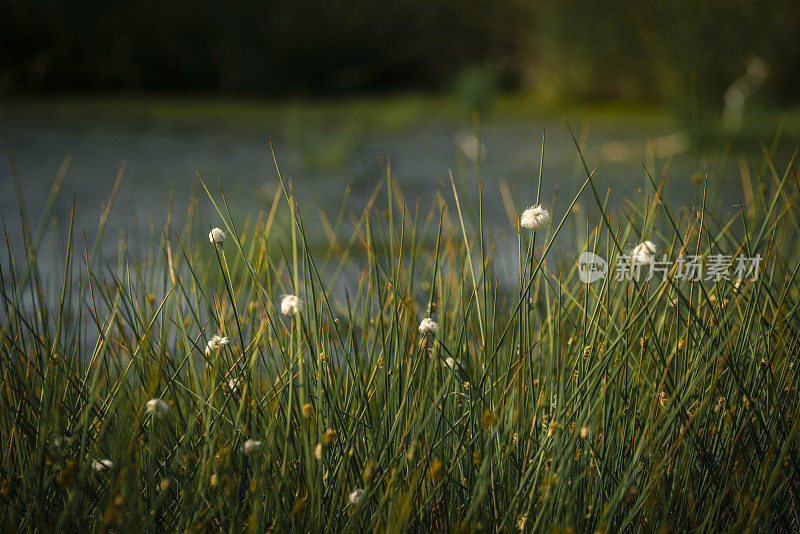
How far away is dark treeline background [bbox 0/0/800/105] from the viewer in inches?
153

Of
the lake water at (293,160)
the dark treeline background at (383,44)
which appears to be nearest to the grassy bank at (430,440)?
the lake water at (293,160)

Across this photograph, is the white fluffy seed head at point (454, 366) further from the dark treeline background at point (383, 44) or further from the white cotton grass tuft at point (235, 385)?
the dark treeline background at point (383, 44)

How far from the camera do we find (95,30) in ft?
18.3

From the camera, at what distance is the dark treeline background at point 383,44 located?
3891 millimetres

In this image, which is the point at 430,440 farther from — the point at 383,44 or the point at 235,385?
the point at 383,44

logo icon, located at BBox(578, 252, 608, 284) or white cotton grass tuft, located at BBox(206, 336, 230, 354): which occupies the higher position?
logo icon, located at BBox(578, 252, 608, 284)

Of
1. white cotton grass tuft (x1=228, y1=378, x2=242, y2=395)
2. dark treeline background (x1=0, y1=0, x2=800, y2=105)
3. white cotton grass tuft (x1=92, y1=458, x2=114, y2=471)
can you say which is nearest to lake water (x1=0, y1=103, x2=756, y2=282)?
dark treeline background (x1=0, y1=0, x2=800, y2=105)

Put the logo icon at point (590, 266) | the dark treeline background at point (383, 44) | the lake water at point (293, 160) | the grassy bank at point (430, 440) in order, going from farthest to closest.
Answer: the dark treeline background at point (383, 44) < the lake water at point (293, 160) < the logo icon at point (590, 266) < the grassy bank at point (430, 440)

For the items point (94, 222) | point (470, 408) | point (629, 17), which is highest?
point (629, 17)

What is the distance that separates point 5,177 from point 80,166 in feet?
1.14

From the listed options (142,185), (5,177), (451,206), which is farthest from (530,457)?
(5,177)

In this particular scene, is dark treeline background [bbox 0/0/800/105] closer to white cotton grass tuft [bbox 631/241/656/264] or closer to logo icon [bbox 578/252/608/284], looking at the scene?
logo icon [bbox 578/252/608/284]

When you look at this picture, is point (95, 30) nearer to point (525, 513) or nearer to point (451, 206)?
point (451, 206)

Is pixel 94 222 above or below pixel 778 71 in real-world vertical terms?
below
